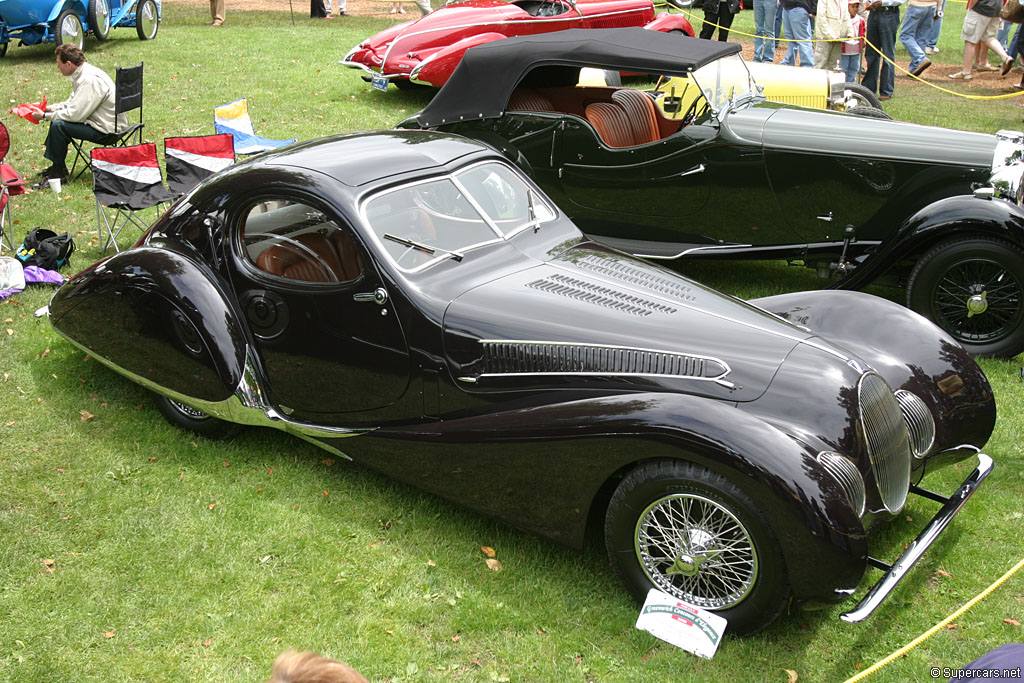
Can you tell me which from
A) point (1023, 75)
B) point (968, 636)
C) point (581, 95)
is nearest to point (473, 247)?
point (968, 636)

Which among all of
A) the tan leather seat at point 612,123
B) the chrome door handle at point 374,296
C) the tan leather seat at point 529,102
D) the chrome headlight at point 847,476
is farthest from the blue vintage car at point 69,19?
the chrome headlight at point 847,476

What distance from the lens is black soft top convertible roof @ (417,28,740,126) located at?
275 inches

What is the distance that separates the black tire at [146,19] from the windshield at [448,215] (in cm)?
1334

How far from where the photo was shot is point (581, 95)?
26.6 ft

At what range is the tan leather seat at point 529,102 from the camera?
7754 millimetres

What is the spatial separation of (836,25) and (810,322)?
9513mm

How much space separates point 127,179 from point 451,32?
21.2 feet

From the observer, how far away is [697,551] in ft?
11.6

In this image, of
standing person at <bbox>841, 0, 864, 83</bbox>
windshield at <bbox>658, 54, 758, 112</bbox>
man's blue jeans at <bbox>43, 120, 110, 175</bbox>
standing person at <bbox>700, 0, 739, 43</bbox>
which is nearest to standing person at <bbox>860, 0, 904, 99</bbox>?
standing person at <bbox>841, 0, 864, 83</bbox>

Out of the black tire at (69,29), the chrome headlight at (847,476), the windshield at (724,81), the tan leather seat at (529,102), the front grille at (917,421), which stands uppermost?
the windshield at (724,81)

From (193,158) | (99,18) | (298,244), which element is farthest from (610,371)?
(99,18)

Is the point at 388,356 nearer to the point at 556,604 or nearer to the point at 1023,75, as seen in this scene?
the point at 556,604

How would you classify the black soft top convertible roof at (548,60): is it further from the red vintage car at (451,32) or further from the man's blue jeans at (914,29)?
the man's blue jeans at (914,29)

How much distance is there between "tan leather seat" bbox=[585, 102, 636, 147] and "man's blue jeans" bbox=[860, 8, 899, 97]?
7414 millimetres
